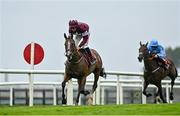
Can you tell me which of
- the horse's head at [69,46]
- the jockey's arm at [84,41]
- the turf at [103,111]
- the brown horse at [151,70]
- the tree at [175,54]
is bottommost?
the turf at [103,111]

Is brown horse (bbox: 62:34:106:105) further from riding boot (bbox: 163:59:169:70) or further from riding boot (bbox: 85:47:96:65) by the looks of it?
riding boot (bbox: 163:59:169:70)

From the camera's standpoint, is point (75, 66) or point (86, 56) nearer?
point (75, 66)

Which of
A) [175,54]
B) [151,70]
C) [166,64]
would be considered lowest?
[151,70]

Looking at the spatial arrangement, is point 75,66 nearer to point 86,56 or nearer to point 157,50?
point 86,56

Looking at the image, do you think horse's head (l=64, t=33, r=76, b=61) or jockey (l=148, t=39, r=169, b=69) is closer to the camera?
horse's head (l=64, t=33, r=76, b=61)

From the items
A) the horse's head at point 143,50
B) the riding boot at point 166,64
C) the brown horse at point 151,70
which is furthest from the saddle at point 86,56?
the riding boot at point 166,64

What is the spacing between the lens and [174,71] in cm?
2223

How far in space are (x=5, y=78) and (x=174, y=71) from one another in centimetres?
425

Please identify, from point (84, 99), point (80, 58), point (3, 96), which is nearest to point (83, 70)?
point (80, 58)

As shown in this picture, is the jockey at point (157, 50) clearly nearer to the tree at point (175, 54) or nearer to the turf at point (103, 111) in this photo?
the turf at point (103, 111)

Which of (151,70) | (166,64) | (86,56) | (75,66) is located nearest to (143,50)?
(151,70)

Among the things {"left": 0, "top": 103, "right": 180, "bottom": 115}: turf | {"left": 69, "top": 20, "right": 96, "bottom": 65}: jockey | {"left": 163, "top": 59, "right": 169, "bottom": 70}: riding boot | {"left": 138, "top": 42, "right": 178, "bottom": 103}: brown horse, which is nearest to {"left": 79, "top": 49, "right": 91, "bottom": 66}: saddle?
{"left": 69, "top": 20, "right": 96, "bottom": 65}: jockey

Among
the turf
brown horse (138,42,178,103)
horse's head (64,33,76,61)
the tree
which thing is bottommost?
the turf

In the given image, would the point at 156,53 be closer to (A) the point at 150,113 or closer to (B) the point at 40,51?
(B) the point at 40,51
